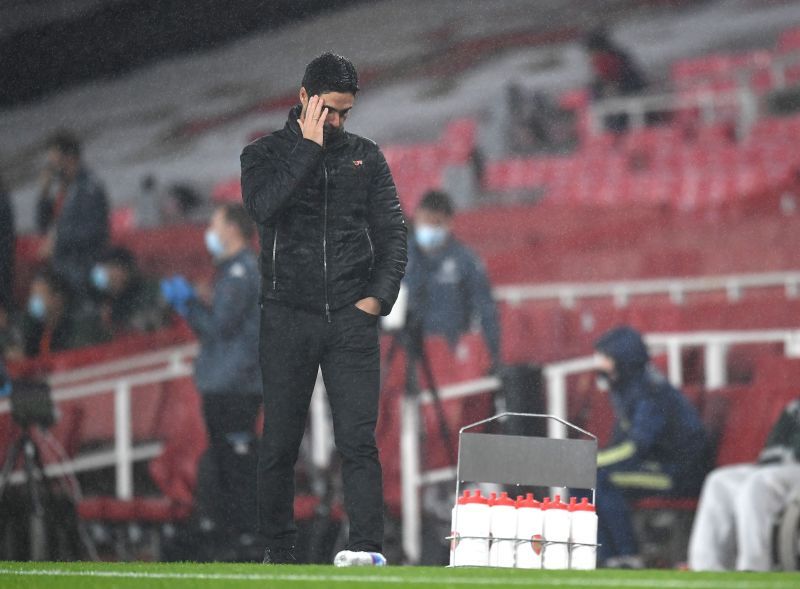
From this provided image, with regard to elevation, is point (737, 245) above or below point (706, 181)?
below

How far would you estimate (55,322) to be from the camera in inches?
288

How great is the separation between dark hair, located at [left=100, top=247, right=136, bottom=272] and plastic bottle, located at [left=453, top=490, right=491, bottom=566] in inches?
170

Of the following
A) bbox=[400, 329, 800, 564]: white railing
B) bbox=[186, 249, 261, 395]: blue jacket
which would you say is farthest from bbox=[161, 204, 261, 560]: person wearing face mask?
bbox=[400, 329, 800, 564]: white railing

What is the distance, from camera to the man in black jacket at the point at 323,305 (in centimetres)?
331

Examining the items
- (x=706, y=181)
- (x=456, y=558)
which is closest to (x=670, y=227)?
(x=706, y=181)

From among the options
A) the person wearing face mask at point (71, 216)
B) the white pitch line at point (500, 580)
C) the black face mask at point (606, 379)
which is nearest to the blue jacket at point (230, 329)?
the black face mask at point (606, 379)

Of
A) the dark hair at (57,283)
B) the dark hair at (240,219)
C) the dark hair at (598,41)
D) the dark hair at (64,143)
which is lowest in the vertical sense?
the dark hair at (240,219)

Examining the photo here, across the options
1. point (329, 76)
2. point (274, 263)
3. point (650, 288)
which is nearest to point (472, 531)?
point (274, 263)

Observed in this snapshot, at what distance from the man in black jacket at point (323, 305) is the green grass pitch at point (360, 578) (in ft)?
0.79

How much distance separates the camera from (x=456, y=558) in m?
3.43

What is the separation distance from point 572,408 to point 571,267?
173cm

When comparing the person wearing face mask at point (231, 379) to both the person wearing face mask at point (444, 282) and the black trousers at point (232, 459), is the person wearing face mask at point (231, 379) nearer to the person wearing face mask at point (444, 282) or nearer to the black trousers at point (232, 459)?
the black trousers at point (232, 459)

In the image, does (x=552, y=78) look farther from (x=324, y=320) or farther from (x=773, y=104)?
(x=324, y=320)

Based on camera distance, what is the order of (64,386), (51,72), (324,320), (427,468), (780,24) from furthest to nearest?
(51,72) → (780,24) → (64,386) → (427,468) → (324,320)
